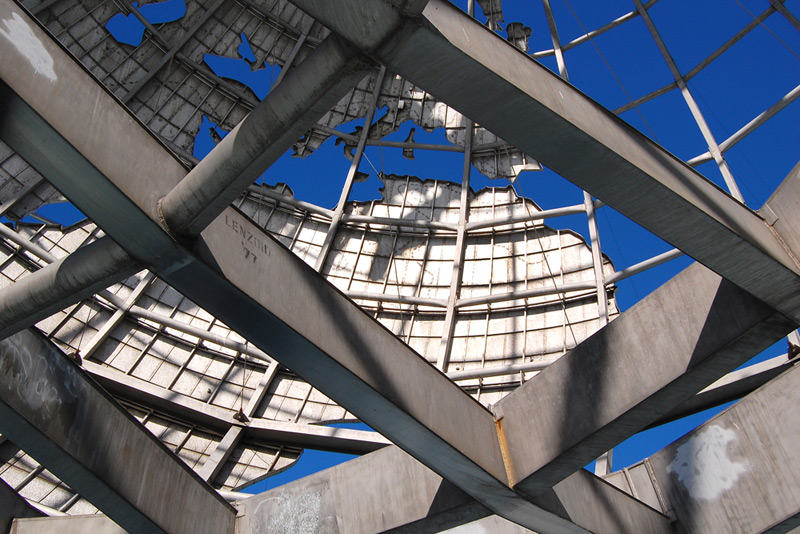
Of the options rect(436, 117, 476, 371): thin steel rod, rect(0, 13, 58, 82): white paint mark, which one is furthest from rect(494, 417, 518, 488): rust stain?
rect(436, 117, 476, 371): thin steel rod

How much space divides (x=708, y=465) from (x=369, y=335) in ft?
16.1

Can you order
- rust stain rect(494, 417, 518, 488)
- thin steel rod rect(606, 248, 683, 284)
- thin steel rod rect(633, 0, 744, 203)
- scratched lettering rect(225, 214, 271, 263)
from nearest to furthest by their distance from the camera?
1. scratched lettering rect(225, 214, 271, 263)
2. rust stain rect(494, 417, 518, 488)
3. thin steel rod rect(633, 0, 744, 203)
4. thin steel rod rect(606, 248, 683, 284)

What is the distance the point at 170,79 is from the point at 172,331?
6153mm

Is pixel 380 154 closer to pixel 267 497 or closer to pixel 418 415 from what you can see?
pixel 267 497

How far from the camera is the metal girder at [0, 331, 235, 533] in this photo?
812 centimetres

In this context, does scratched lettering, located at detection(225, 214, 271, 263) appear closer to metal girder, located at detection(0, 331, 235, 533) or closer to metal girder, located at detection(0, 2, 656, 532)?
metal girder, located at detection(0, 2, 656, 532)

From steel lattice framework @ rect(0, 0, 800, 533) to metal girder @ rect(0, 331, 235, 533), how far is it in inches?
1.0

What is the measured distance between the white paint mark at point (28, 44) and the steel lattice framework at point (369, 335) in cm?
2

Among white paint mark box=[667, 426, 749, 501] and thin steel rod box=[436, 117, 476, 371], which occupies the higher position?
thin steel rod box=[436, 117, 476, 371]

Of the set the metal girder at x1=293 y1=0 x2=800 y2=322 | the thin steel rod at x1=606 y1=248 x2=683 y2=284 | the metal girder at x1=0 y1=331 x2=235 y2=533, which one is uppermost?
the thin steel rod at x1=606 y1=248 x2=683 y2=284

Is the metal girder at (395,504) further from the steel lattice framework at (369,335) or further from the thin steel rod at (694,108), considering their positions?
the thin steel rod at (694,108)

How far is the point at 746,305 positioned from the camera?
23.9 feet

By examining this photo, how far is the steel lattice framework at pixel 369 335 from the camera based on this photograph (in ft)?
20.5

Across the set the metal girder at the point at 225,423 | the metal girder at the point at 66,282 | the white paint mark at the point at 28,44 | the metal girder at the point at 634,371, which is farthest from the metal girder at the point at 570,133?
the metal girder at the point at 225,423
